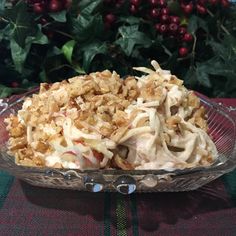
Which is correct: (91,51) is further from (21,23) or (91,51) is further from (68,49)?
(21,23)

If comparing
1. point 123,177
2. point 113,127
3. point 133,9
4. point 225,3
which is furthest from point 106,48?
point 123,177

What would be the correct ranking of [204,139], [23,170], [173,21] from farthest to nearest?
1. [173,21]
2. [204,139]
3. [23,170]

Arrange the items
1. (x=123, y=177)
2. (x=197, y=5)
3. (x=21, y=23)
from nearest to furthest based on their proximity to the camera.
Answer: (x=123, y=177) < (x=21, y=23) < (x=197, y=5)

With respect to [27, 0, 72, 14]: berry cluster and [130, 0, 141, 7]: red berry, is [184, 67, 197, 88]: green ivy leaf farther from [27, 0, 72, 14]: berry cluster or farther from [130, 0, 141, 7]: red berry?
[27, 0, 72, 14]: berry cluster

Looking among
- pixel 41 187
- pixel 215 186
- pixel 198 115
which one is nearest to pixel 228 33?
pixel 198 115

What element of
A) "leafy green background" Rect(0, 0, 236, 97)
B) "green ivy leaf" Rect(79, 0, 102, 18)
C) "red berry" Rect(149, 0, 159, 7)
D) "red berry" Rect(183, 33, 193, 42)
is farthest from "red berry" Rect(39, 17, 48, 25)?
"red berry" Rect(183, 33, 193, 42)

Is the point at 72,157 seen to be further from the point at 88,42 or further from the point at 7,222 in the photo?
the point at 88,42

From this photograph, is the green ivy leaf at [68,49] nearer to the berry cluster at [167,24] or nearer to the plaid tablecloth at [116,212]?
the berry cluster at [167,24]
